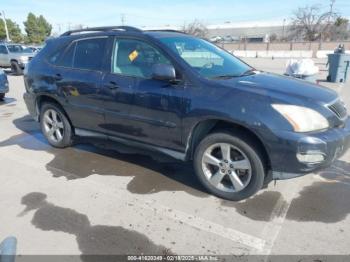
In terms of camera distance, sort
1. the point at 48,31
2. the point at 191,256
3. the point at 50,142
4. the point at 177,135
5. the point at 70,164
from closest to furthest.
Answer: the point at 191,256 → the point at 177,135 → the point at 70,164 → the point at 50,142 → the point at 48,31

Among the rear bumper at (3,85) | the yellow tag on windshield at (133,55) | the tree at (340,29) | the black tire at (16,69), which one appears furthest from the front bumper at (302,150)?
the tree at (340,29)

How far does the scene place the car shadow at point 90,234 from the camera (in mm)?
2734

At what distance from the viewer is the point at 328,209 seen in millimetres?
3334

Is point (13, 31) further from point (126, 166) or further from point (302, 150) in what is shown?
point (302, 150)

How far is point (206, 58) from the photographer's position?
160 inches

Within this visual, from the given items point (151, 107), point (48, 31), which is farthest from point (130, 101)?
point (48, 31)

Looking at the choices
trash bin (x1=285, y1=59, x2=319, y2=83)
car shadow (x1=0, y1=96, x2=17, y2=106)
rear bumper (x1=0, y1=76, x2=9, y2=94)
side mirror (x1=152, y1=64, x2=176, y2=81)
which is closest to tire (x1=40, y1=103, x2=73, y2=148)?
side mirror (x1=152, y1=64, x2=176, y2=81)

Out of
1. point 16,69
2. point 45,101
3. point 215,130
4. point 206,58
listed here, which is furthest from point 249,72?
point 16,69

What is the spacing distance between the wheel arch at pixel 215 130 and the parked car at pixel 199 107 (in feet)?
0.03

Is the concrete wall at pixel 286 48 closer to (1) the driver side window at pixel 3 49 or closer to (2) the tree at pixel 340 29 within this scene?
(2) the tree at pixel 340 29

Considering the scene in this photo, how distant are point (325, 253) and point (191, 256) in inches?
44.0

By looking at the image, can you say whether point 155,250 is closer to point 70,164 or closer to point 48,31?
point 70,164

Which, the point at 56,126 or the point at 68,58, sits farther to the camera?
the point at 56,126

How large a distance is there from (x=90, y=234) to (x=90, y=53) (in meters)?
2.52
